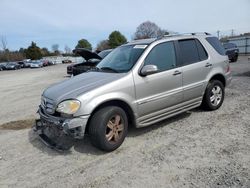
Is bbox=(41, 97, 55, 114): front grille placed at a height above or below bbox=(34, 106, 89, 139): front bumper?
above

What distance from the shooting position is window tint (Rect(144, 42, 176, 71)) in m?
5.07

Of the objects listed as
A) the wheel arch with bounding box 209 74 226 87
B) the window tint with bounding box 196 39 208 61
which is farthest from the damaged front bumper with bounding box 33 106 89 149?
the wheel arch with bounding box 209 74 226 87

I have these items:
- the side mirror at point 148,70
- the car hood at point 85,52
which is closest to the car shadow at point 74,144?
the side mirror at point 148,70

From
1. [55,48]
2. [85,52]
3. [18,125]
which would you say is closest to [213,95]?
[18,125]

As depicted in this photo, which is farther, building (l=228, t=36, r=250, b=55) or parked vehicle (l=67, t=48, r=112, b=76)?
building (l=228, t=36, r=250, b=55)

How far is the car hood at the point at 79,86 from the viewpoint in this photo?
439cm

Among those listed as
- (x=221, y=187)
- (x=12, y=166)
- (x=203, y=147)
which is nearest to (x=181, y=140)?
(x=203, y=147)

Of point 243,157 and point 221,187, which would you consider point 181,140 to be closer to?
point 243,157

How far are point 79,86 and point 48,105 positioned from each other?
633mm

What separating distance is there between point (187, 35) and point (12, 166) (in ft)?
14.4

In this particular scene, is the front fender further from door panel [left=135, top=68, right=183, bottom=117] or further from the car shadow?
the car shadow

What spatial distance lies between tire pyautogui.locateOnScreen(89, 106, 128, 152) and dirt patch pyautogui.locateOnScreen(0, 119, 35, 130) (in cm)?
261

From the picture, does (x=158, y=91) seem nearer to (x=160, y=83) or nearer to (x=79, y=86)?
(x=160, y=83)

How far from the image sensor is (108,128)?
446cm
